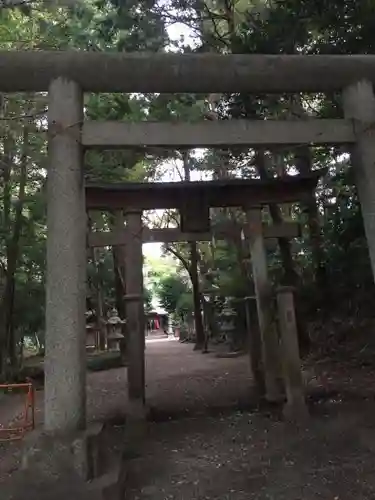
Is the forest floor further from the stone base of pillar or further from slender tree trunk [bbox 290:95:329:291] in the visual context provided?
slender tree trunk [bbox 290:95:329:291]

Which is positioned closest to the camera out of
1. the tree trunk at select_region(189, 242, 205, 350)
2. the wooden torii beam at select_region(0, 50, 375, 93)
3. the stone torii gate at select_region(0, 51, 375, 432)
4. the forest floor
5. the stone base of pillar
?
the stone base of pillar

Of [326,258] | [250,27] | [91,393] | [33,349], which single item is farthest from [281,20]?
[33,349]

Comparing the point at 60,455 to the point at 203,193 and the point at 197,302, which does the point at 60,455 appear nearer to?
Result: the point at 203,193

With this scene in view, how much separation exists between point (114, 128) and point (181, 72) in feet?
3.03

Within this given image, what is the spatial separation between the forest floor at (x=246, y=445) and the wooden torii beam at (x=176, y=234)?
2603 millimetres

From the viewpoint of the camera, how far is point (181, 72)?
474 cm

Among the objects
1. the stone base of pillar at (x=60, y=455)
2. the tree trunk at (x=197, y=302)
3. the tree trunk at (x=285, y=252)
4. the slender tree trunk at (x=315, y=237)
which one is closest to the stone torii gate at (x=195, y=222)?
the stone base of pillar at (x=60, y=455)

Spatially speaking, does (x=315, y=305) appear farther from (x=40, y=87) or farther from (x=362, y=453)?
(x=40, y=87)

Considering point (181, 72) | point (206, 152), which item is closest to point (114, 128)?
point (181, 72)

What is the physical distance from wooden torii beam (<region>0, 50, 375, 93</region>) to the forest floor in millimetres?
3826

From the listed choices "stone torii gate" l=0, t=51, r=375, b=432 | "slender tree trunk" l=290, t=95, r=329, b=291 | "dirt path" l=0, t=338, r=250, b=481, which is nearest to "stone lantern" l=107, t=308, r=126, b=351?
"dirt path" l=0, t=338, r=250, b=481

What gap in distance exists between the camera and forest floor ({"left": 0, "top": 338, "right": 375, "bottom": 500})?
4.23 meters

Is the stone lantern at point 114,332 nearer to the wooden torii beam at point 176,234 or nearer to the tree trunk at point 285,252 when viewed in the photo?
the tree trunk at point 285,252

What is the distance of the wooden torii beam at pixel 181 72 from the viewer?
4.52 metres
